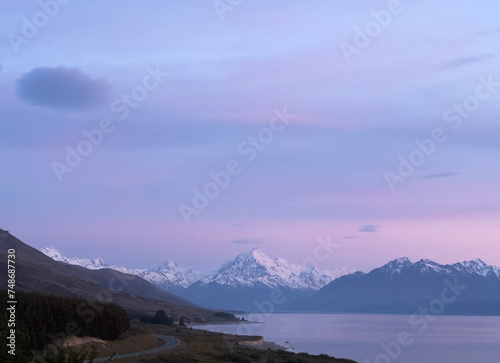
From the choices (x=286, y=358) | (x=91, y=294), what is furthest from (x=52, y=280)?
(x=286, y=358)

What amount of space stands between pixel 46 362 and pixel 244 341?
79.2 metres

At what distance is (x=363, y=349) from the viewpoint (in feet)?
389

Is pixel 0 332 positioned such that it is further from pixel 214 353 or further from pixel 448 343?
pixel 448 343

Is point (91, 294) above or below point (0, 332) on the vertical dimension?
above

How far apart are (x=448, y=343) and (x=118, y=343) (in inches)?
3665

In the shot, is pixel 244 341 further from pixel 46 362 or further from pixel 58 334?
pixel 46 362

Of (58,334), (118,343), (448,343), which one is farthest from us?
(448,343)

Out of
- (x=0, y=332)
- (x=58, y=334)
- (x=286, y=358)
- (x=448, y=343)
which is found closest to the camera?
(x=0, y=332)

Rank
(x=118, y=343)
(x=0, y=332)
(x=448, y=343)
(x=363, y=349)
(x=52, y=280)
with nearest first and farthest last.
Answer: (x=0, y=332), (x=118, y=343), (x=363, y=349), (x=448, y=343), (x=52, y=280)

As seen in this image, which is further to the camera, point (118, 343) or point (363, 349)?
point (363, 349)

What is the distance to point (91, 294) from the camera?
653ft

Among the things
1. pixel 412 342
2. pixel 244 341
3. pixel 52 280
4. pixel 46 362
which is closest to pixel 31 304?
pixel 46 362

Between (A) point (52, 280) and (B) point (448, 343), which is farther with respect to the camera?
(A) point (52, 280)

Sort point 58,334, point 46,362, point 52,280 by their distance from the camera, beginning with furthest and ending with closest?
point 52,280, point 58,334, point 46,362
